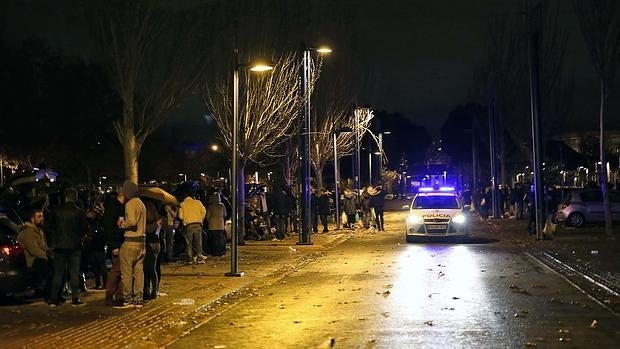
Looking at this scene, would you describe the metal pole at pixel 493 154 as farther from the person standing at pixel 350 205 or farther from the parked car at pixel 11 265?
the parked car at pixel 11 265

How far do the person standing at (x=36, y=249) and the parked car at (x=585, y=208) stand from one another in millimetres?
24710

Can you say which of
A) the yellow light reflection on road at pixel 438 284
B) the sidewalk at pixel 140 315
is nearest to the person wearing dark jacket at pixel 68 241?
the sidewalk at pixel 140 315

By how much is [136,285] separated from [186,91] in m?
11.7

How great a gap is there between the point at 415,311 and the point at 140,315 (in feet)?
13.2

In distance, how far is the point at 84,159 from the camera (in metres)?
50.5

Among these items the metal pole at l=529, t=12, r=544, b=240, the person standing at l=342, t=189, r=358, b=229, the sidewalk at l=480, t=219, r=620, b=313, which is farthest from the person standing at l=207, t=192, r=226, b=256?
the person standing at l=342, t=189, r=358, b=229

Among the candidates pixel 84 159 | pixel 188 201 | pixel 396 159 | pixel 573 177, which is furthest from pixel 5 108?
pixel 396 159

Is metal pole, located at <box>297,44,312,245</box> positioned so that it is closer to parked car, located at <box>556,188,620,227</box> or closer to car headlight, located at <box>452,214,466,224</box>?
car headlight, located at <box>452,214,466,224</box>

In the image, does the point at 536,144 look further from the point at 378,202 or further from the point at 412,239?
the point at 378,202

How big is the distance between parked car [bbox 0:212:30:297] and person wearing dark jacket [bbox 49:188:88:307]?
489 mm

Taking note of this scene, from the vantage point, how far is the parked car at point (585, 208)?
33156mm

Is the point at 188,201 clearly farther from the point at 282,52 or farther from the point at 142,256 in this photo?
the point at 282,52

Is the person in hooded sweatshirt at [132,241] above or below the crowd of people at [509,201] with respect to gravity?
below

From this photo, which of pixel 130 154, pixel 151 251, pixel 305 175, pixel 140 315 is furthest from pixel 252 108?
pixel 140 315
